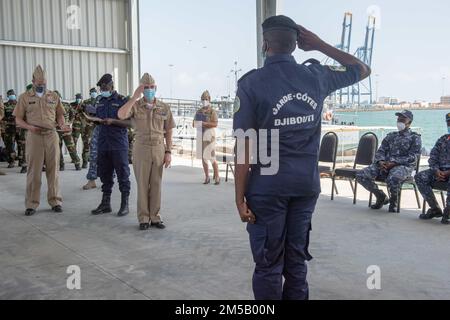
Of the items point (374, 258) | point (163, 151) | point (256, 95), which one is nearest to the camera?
point (256, 95)

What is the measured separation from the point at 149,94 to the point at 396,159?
3.16m

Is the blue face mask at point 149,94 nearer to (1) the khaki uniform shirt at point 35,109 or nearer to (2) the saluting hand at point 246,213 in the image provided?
(1) the khaki uniform shirt at point 35,109

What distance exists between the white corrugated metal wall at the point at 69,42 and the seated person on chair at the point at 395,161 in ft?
26.5

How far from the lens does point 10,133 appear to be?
1014 cm

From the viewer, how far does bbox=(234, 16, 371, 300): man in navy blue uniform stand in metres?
2.20

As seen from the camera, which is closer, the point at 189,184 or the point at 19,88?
the point at 189,184

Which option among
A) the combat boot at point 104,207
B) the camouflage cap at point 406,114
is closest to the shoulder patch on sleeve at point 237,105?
the combat boot at point 104,207

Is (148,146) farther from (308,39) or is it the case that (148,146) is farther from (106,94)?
(308,39)

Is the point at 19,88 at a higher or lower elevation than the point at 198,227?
higher
